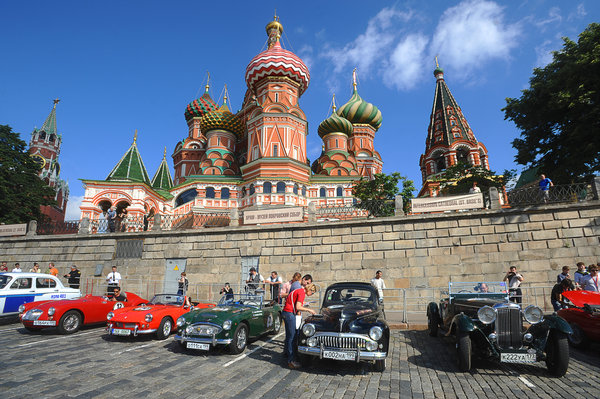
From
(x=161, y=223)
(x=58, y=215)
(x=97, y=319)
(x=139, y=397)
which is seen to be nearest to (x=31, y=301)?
(x=97, y=319)

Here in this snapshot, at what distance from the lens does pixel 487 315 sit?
5.36 meters

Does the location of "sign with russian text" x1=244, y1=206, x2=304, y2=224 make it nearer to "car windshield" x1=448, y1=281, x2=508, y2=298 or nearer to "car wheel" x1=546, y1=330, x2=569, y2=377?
"car windshield" x1=448, y1=281, x2=508, y2=298

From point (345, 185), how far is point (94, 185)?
24370 mm

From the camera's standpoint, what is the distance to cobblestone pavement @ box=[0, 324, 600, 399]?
14.3 ft

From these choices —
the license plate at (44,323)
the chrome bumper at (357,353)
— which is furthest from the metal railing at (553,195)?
the license plate at (44,323)

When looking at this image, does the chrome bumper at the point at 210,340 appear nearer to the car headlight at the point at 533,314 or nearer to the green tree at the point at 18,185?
the car headlight at the point at 533,314

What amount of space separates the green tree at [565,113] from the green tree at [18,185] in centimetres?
3402

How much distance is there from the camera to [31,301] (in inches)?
391

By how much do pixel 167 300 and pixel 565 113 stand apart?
65.3ft

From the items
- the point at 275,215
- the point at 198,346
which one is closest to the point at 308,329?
the point at 198,346

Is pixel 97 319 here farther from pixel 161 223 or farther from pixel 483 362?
pixel 483 362

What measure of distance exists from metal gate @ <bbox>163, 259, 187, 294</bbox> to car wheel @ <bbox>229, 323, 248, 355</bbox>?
9230mm

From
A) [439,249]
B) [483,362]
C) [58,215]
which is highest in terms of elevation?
[58,215]

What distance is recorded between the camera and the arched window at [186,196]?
105ft
